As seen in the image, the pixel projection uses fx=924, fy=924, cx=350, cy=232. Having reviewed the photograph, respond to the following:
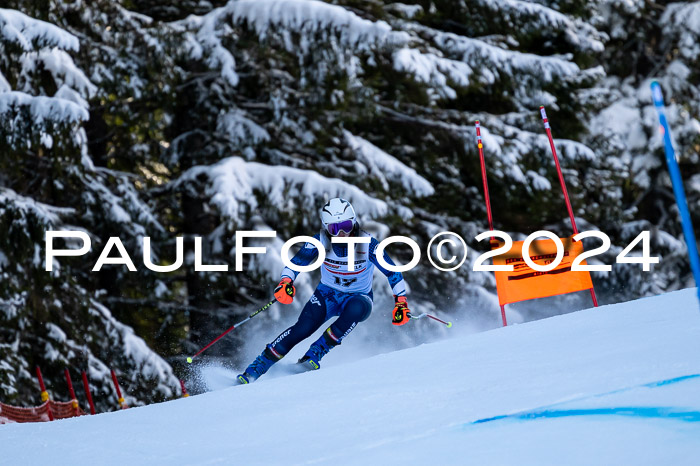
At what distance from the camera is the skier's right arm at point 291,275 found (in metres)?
7.02

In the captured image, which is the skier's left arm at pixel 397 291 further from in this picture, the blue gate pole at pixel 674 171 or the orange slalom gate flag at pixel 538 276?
the blue gate pole at pixel 674 171

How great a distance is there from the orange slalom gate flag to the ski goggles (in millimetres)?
1703

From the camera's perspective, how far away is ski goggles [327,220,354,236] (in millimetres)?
6883

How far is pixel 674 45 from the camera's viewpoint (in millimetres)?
20281

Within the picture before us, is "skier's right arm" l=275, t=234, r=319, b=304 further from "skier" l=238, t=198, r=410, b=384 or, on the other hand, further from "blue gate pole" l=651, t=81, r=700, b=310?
"blue gate pole" l=651, t=81, r=700, b=310

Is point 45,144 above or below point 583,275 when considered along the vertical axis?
above

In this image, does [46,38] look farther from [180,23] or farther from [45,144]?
[180,23]

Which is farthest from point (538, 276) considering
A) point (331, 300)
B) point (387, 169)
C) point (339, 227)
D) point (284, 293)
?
point (387, 169)

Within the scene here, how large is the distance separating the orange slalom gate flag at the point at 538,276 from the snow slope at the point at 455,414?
2445 millimetres

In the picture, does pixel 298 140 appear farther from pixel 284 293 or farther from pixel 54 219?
pixel 284 293

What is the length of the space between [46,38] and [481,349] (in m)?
6.36

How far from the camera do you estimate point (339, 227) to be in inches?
271

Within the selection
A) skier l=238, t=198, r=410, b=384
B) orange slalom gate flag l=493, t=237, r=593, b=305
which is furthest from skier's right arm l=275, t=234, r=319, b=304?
orange slalom gate flag l=493, t=237, r=593, b=305

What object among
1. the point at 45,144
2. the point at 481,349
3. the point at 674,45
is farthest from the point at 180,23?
the point at 674,45
